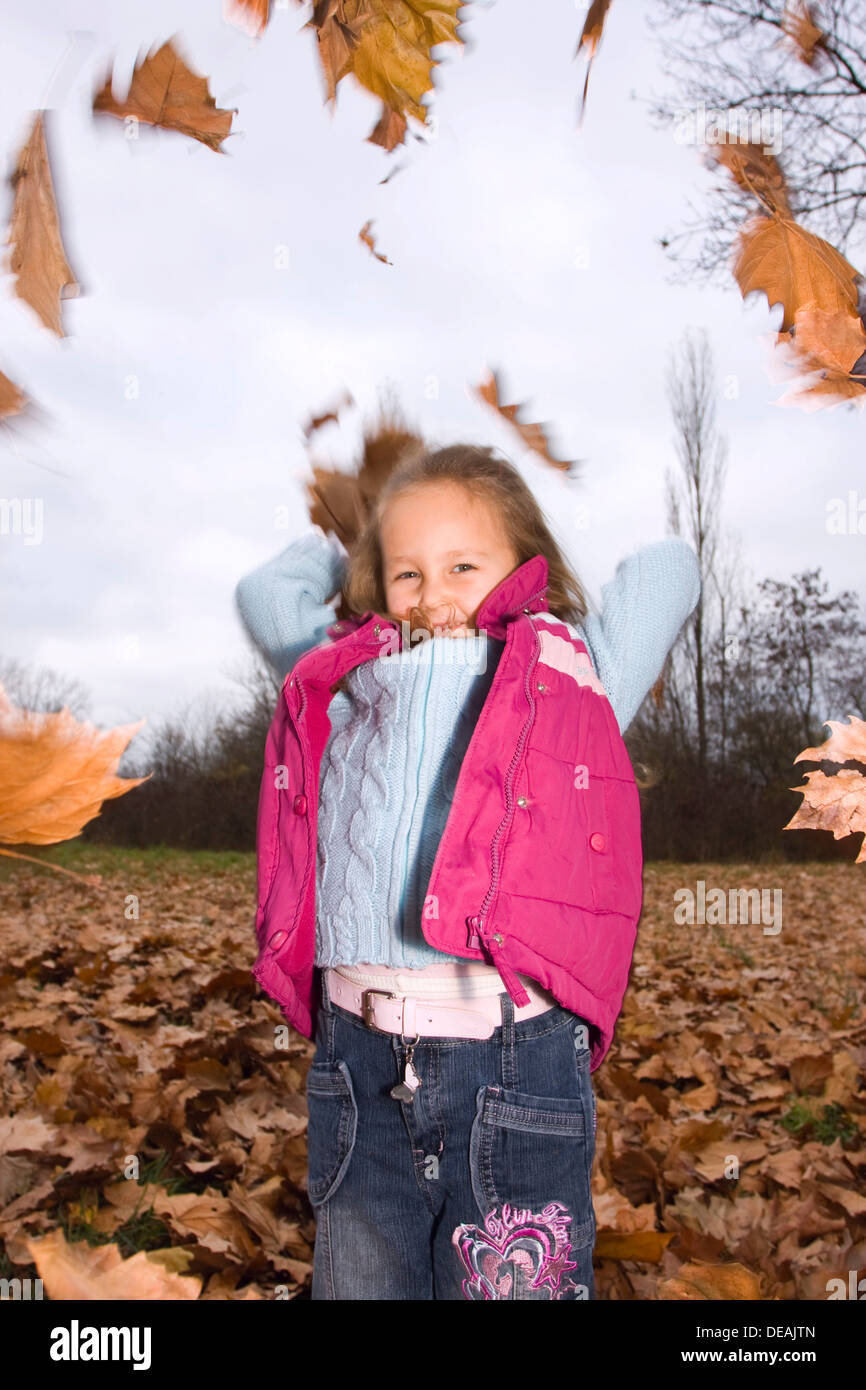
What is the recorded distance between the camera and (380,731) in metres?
1.66

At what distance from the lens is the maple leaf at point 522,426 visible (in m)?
1.92

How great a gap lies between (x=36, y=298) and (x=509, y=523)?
0.90 meters

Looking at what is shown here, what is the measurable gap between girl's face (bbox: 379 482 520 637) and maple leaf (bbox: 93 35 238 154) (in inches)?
25.5

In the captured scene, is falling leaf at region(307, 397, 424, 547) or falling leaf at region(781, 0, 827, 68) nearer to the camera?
falling leaf at region(781, 0, 827, 68)

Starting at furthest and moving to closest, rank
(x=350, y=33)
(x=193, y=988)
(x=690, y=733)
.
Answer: (x=690, y=733) < (x=193, y=988) < (x=350, y=33)

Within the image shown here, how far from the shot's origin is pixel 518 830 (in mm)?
1454

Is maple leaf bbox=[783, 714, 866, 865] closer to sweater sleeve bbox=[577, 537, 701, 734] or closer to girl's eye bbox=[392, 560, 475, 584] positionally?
sweater sleeve bbox=[577, 537, 701, 734]

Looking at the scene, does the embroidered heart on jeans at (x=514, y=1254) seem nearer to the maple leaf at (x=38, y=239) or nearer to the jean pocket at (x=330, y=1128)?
the jean pocket at (x=330, y=1128)

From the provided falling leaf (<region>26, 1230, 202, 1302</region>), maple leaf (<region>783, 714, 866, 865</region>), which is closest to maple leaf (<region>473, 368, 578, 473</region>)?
maple leaf (<region>783, 714, 866, 865</region>)

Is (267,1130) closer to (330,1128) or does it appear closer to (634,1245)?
(634,1245)

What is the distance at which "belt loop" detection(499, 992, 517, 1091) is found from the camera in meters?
1.47
